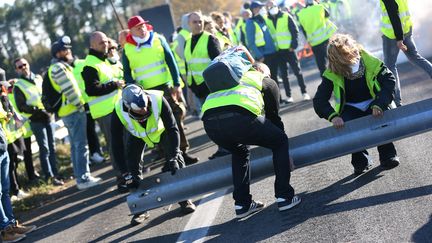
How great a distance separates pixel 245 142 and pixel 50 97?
4.39m

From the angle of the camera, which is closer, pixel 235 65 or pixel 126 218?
pixel 235 65

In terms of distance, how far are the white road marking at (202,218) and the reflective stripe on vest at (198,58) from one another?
8.05 ft

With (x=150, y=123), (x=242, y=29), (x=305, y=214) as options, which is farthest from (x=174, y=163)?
(x=242, y=29)

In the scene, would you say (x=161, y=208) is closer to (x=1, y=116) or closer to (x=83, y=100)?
(x=1, y=116)

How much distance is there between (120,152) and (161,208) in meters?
0.86

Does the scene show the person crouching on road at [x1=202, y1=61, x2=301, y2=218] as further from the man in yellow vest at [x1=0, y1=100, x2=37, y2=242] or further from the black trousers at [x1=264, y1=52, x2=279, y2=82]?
the black trousers at [x1=264, y1=52, x2=279, y2=82]

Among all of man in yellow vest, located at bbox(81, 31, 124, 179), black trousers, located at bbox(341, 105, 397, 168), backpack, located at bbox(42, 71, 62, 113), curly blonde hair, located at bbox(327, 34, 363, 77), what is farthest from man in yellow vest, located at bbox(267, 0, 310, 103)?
curly blonde hair, located at bbox(327, 34, 363, 77)

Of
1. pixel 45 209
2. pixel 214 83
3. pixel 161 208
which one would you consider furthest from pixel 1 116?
pixel 214 83

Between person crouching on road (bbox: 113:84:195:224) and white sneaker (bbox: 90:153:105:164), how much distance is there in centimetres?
470

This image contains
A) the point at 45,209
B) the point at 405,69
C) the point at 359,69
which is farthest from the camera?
the point at 405,69

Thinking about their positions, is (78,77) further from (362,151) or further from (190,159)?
(362,151)

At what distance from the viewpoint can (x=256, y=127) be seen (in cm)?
578

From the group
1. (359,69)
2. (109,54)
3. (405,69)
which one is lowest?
(405,69)

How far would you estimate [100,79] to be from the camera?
859 cm
